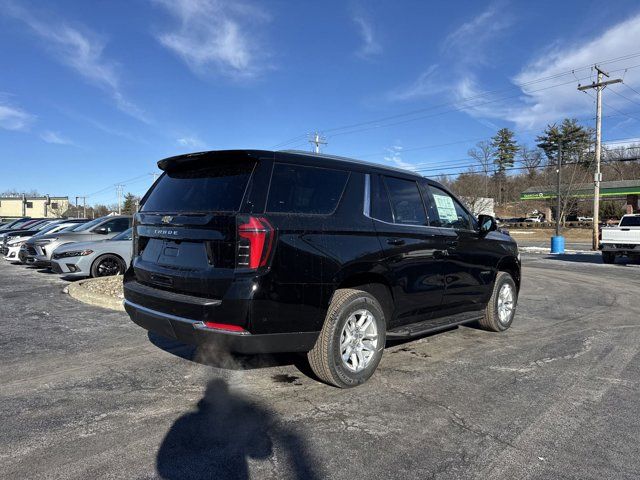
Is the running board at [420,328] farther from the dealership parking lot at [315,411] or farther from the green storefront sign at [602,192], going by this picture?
the green storefront sign at [602,192]

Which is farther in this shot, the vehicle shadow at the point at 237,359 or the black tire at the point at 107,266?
the black tire at the point at 107,266

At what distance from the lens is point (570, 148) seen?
77.1 metres

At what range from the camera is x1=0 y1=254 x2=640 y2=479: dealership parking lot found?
283 cm

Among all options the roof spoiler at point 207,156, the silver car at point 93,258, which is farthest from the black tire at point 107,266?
the roof spoiler at point 207,156

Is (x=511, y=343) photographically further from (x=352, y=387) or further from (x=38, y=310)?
(x=38, y=310)

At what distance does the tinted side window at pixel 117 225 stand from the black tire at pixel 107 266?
4.37 feet

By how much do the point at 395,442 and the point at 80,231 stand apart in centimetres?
1107

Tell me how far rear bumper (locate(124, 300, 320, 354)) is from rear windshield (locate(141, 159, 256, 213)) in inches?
35.4

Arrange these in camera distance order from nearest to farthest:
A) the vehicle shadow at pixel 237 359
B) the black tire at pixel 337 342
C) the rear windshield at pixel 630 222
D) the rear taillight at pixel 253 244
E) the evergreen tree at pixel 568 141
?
the rear taillight at pixel 253 244
the black tire at pixel 337 342
the vehicle shadow at pixel 237 359
the rear windshield at pixel 630 222
the evergreen tree at pixel 568 141

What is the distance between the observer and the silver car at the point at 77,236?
37.7ft

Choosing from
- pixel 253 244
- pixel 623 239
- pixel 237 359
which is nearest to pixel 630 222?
pixel 623 239

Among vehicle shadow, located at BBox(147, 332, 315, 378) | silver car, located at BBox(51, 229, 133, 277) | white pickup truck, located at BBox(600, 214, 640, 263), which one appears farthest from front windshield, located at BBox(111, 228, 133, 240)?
white pickup truck, located at BBox(600, 214, 640, 263)

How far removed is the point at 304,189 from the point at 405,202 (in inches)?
55.8

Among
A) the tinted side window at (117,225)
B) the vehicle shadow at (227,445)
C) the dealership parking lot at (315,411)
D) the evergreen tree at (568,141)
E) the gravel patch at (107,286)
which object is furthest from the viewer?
the evergreen tree at (568,141)
